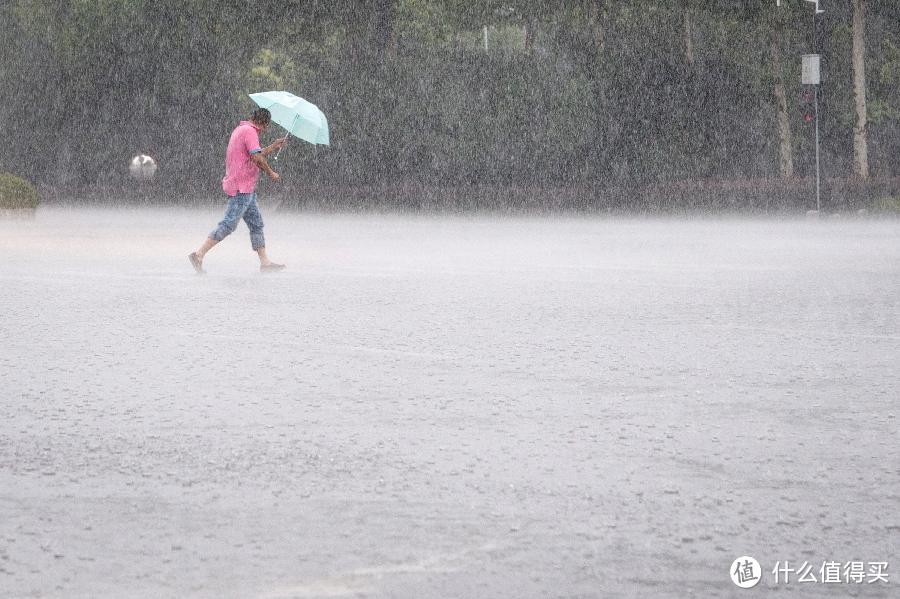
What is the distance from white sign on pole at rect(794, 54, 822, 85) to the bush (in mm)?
16625

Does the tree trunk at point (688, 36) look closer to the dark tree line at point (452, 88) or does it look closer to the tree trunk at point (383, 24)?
the dark tree line at point (452, 88)

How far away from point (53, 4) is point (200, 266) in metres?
34.9

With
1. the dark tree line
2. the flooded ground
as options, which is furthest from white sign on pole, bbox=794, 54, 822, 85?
the flooded ground

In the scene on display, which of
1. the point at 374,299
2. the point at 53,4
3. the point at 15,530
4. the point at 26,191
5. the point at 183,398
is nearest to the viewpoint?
the point at 15,530

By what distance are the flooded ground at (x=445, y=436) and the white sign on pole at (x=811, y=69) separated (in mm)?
17597

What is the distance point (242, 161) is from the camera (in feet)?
59.7

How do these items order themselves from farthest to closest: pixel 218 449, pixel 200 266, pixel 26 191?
pixel 26 191 → pixel 200 266 → pixel 218 449

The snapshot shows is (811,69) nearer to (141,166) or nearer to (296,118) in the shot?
A: (296,118)

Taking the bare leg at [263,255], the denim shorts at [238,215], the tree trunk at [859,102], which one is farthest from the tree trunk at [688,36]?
the denim shorts at [238,215]

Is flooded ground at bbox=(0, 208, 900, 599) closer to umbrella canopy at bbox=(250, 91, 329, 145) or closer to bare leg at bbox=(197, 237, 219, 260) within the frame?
bare leg at bbox=(197, 237, 219, 260)

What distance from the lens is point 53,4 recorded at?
2005 inches

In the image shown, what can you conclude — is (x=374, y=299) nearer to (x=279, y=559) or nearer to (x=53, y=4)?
(x=279, y=559)

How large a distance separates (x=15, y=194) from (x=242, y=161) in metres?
17.5

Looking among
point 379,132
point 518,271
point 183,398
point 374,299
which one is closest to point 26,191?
point 379,132
